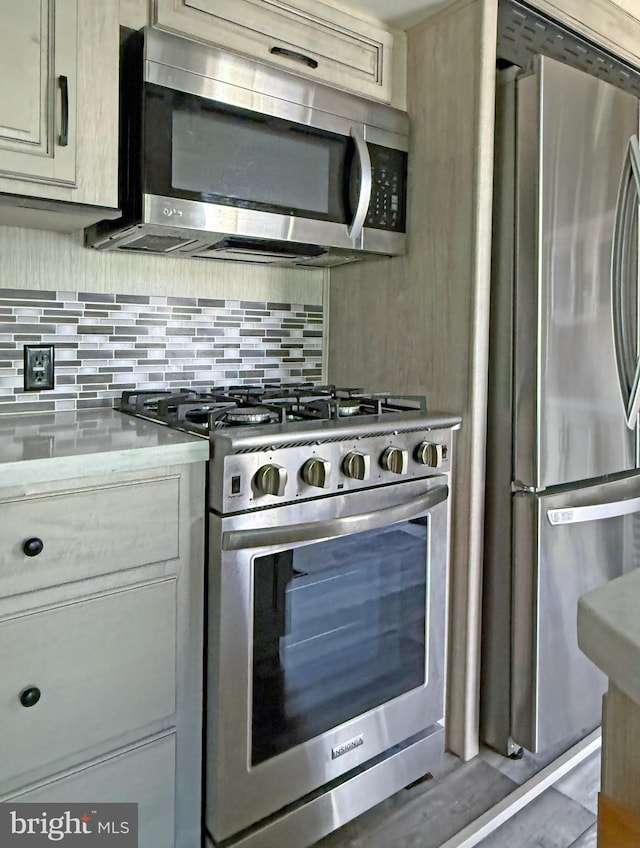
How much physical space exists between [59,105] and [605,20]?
1.61 metres

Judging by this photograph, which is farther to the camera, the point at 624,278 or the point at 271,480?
the point at 624,278

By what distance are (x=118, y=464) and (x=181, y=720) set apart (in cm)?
54

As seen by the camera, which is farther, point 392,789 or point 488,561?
point 488,561

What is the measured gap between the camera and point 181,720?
1.32 metres

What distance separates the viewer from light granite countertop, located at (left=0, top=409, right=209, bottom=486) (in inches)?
43.5

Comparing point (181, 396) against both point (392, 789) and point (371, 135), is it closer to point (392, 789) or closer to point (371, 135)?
point (371, 135)

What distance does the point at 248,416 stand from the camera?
1475mm

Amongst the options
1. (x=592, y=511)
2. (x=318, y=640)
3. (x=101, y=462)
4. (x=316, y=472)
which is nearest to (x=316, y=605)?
(x=318, y=640)

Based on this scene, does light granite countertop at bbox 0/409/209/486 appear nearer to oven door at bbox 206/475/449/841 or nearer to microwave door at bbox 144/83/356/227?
oven door at bbox 206/475/449/841

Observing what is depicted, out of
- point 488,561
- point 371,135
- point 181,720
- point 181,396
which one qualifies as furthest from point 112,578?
point 371,135

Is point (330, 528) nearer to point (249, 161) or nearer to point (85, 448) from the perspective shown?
point (85, 448)

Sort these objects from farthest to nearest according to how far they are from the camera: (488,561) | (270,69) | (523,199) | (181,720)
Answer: (488,561)
(523,199)
(270,69)
(181,720)

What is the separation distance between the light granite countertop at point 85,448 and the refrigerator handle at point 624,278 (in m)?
1.24

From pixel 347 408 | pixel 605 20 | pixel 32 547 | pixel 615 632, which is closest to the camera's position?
pixel 615 632
